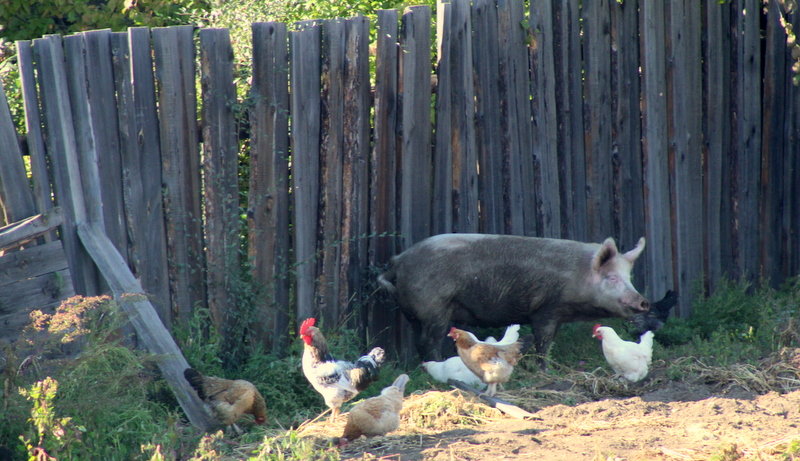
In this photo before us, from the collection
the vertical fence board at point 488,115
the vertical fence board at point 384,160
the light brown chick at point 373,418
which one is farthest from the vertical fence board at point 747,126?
the light brown chick at point 373,418

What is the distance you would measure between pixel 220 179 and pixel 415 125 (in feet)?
5.05

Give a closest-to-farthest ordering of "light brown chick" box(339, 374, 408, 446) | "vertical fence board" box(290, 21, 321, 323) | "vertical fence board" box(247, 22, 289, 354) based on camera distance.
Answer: "light brown chick" box(339, 374, 408, 446), "vertical fence board" box(247, 22, 289, 354), "vertical fence board" box(290, 21, 321, 323)

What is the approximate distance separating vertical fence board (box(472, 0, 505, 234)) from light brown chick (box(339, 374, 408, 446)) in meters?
2.39

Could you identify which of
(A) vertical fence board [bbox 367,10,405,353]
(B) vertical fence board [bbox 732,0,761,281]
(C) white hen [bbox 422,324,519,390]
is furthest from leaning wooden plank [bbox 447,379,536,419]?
(B) vertical fence board [bbox 732,0,761,281]

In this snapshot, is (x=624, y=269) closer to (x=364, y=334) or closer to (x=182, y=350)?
(x=364, y=334)

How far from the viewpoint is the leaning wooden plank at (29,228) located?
19.4ft

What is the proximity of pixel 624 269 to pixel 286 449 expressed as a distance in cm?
326

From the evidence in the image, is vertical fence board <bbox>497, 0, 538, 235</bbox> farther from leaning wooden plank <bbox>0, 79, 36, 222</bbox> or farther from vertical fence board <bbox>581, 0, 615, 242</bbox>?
leaning wooden plank <bbox>0, 79, 36, 222</bbox>

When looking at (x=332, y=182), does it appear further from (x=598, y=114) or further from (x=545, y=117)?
(x=598, y=114)

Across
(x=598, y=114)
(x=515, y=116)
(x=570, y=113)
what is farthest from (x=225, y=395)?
A: (x=598, y=114)

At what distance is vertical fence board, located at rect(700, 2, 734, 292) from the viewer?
9156 millimetres

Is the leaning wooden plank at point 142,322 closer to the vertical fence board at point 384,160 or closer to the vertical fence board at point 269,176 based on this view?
the vertical fence board at point 269,176

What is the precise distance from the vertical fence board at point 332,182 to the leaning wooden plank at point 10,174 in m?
1.97

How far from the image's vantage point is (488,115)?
25.9ft
